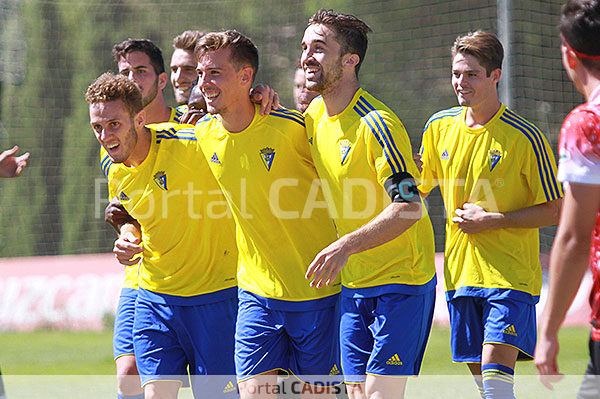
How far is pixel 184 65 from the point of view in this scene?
648 cm

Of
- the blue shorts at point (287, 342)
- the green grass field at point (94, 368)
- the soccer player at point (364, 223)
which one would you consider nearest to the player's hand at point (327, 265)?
the soccer player at point (364, 223)

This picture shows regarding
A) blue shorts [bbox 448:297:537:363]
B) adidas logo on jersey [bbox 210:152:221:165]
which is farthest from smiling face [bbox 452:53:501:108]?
adidas logo on jersey [bbox 210:152:221:165]

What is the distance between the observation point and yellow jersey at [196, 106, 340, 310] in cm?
444

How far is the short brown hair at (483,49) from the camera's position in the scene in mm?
4938

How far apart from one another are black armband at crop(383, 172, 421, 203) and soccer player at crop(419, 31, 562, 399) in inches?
34.5

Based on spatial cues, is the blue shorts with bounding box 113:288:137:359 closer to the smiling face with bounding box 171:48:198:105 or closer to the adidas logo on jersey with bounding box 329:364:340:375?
the adidas logo on jersey with bounding box 329:364:340:375

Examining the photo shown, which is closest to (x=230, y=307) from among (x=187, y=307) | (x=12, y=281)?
(x=187, y=307)

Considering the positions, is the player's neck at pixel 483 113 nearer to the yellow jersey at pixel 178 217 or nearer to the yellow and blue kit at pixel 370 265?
the yellow and blue kit at pixel 370 265

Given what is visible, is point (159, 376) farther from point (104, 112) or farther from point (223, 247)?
point (104, 112)

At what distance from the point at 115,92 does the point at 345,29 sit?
1.36m

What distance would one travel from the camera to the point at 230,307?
15.6ft

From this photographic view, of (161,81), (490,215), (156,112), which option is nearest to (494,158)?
(490,215)

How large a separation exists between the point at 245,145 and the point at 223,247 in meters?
0.67

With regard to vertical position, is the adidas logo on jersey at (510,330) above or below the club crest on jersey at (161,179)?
below
